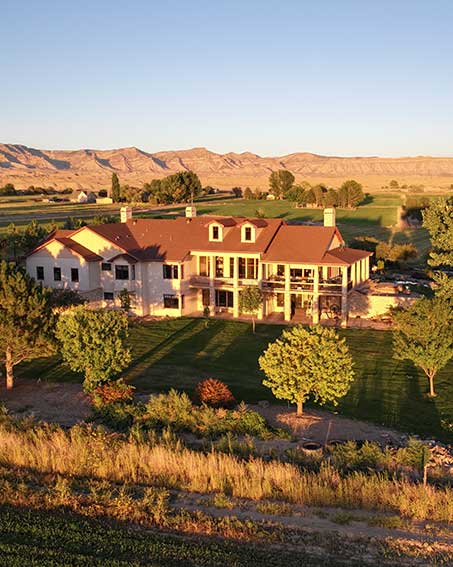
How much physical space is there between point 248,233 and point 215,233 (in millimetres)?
2362

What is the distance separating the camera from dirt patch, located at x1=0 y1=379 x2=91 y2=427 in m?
23.7

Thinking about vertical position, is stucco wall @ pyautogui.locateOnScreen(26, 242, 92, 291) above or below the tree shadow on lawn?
above

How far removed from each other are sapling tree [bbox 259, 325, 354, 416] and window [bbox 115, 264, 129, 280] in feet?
67.0

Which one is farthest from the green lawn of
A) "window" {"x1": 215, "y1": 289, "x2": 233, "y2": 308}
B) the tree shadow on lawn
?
"window" {"x1": 215, "y1": 289, "x2": 233, "y2": 308}

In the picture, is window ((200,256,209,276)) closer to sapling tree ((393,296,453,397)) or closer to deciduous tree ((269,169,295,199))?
sapling tree ((393,296,453,397))

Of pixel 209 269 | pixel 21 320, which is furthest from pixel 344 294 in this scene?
pixel 21 320

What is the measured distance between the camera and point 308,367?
23.4 meters

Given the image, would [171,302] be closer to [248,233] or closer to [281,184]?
[248,233]

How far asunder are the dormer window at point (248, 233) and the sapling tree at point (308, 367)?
63.7 ft

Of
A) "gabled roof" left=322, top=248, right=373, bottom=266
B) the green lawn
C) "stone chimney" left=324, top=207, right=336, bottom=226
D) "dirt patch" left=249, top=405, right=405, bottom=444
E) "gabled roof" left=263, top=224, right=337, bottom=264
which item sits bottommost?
the green lawn

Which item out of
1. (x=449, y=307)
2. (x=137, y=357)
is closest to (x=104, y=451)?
(x=137, y=357)

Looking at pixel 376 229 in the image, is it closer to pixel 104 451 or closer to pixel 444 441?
pixel 444 441

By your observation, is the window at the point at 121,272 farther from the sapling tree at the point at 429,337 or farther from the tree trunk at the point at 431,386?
the tree trunk at the point at 431,386

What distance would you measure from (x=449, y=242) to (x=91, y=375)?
21969 mm
